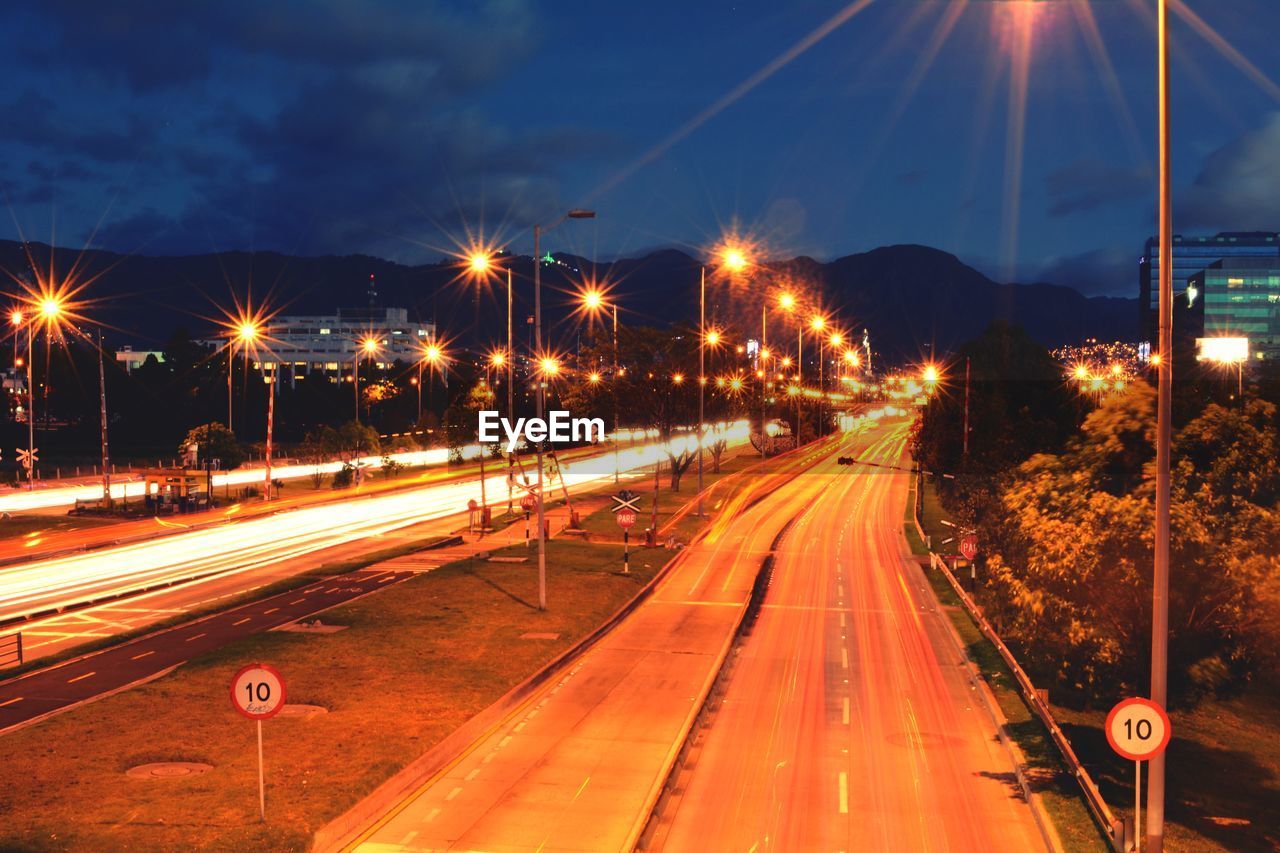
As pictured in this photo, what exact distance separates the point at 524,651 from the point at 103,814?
15021 millimetres

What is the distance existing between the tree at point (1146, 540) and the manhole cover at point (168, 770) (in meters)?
18.2

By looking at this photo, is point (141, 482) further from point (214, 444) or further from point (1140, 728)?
point (1140, 728)

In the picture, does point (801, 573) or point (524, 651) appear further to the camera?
point (801, 573)

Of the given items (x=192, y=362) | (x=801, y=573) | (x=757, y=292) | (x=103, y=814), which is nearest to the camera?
(x=103, y=814)

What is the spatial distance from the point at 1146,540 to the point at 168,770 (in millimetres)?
19832

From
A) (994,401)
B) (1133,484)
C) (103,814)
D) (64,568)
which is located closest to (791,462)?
(994,401)

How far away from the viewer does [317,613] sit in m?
35.2

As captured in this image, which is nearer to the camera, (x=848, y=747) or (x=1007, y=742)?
(x=848, y=747)

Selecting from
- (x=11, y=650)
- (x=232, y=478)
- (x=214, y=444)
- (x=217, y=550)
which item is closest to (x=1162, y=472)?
(x=11, y=650)

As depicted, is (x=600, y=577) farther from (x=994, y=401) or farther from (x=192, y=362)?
(x=192, y=362)

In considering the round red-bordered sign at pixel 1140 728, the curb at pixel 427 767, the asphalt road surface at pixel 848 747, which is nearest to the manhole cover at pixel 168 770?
the curb at pixel 427 767

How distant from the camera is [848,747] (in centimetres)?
2359

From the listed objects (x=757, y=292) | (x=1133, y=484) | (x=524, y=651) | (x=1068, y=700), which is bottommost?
(x=1068, y=700)

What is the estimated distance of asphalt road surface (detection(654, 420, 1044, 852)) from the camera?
60.8 ft
